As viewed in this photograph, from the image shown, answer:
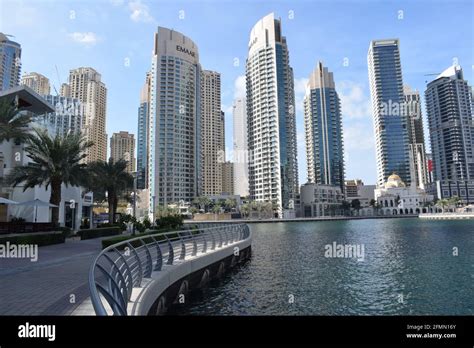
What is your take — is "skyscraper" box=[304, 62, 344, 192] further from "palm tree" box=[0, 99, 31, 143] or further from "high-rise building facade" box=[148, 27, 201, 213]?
"palm tree" box=[0, 99, 31, 143]

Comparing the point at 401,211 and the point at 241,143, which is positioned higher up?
the point at 241,143

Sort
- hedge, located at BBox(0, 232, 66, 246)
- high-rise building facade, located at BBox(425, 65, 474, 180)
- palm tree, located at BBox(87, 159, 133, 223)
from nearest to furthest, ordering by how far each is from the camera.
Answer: hedge, located at BBox(0, 232, 66, 246)
palm tree, located at BBox(87, 159, 133, 223)
high-rise building facade, located at BBox(425, 65, 474, 180)

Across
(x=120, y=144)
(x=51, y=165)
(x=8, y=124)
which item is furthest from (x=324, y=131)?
(x=8, y=124)

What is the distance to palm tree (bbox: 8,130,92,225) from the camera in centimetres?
2775

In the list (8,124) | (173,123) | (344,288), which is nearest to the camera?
(344,288)

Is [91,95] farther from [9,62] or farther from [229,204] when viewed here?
[229,204]

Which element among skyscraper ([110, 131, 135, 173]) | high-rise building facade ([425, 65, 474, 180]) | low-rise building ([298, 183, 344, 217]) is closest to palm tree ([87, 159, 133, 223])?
skyscraper ([110, 131, 135, 173])

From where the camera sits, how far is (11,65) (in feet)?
199

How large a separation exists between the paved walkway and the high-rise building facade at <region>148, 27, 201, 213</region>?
5407 inches

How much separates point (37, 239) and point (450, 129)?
182 meters

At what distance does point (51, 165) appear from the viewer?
28344mm
